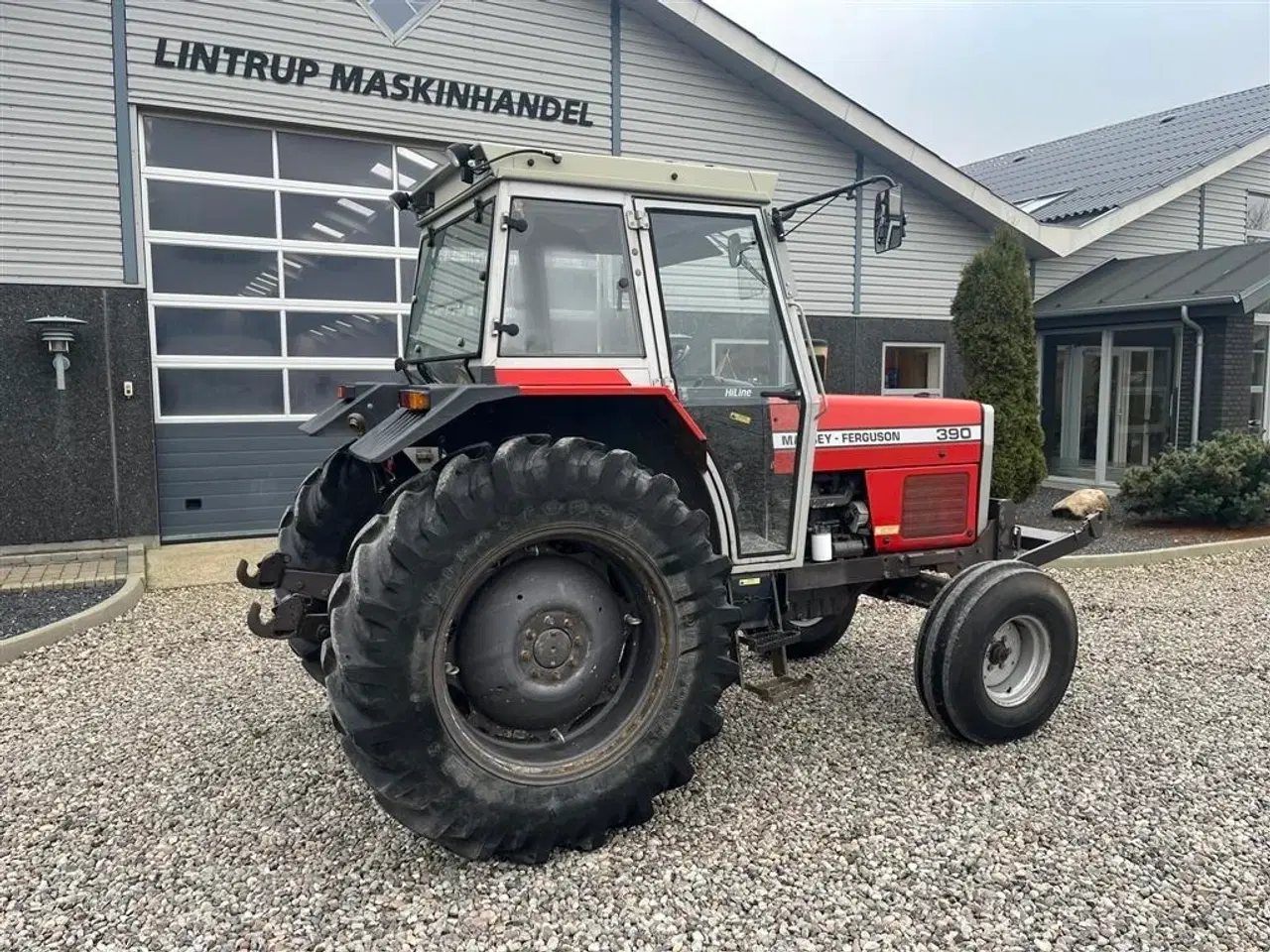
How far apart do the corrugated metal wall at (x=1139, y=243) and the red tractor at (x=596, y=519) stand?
33.0ft

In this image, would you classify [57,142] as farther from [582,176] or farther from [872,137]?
[872,137]

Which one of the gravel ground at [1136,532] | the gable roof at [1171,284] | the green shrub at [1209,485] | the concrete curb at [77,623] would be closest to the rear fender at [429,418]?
the concrete curb at [77,623]

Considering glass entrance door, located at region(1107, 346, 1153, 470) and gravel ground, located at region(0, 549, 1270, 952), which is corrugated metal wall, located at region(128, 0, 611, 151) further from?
glass entrance door, located at region(1107, 346, 1153, 470)

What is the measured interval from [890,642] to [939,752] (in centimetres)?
166

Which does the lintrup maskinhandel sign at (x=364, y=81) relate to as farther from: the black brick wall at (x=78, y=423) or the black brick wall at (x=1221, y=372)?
the black brick wall at (x=1221, y=372)

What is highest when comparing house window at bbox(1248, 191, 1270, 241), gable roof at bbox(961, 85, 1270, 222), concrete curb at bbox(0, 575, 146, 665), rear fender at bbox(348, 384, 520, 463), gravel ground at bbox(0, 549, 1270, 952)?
gable roof at bbox(961, 85, 1270, 222)

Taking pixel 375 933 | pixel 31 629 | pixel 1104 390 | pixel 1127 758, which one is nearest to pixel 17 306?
pixel 31 629

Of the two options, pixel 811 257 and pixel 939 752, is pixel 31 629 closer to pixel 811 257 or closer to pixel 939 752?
pixel 939 752

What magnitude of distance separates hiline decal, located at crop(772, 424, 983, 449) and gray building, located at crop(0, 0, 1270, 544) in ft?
20.0

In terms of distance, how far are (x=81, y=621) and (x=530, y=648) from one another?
13.6ft

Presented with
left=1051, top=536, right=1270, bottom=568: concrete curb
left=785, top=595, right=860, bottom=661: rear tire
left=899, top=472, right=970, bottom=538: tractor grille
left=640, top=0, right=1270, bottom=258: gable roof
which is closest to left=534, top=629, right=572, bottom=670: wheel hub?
left=899, top=472, right=970, bottom=538: tractor grille

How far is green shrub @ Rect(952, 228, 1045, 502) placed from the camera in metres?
9.30

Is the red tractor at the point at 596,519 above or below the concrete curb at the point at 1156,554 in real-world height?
above

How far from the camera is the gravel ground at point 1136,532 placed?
8.26 metres
